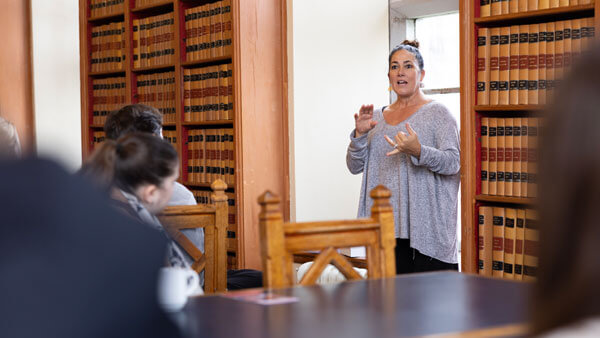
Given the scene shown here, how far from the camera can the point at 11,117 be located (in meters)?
5.42

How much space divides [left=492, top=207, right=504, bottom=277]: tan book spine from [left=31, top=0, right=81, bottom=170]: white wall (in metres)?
3.41

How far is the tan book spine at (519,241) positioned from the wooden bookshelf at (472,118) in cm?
5

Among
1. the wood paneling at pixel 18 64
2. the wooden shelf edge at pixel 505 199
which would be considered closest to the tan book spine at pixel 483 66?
the wooden shelf edge at pixel 505 199

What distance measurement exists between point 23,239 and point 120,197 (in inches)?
44.9

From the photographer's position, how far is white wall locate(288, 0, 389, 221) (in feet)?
13.1

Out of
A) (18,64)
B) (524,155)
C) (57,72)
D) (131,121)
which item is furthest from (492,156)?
(18,64)

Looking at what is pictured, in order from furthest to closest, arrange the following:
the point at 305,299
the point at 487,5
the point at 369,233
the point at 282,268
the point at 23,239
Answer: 1. the point at 487,5
2. the point at 369,233
3. the point at 282,268
4. the point at 305,299
5. the point at 23,239

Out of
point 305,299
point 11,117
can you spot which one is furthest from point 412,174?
point 11,117

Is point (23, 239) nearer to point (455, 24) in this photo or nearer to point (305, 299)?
point (305, 299)

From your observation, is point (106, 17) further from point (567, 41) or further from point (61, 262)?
point (61, 262)

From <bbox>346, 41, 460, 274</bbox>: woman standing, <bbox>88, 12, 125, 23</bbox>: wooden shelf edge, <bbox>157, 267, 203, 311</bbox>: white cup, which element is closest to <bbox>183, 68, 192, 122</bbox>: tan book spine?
<bbox>88, 12, 125, 23</bbox>: wooden shelf edge

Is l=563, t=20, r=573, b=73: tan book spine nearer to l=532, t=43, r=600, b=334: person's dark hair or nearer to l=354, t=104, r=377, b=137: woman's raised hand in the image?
l=354, t=104, r=377, b=137: woman's raised hand

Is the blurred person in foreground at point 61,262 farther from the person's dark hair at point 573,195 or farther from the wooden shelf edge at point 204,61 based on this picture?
the wooden shelf edge at point 204,61

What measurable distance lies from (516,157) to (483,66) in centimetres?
39
